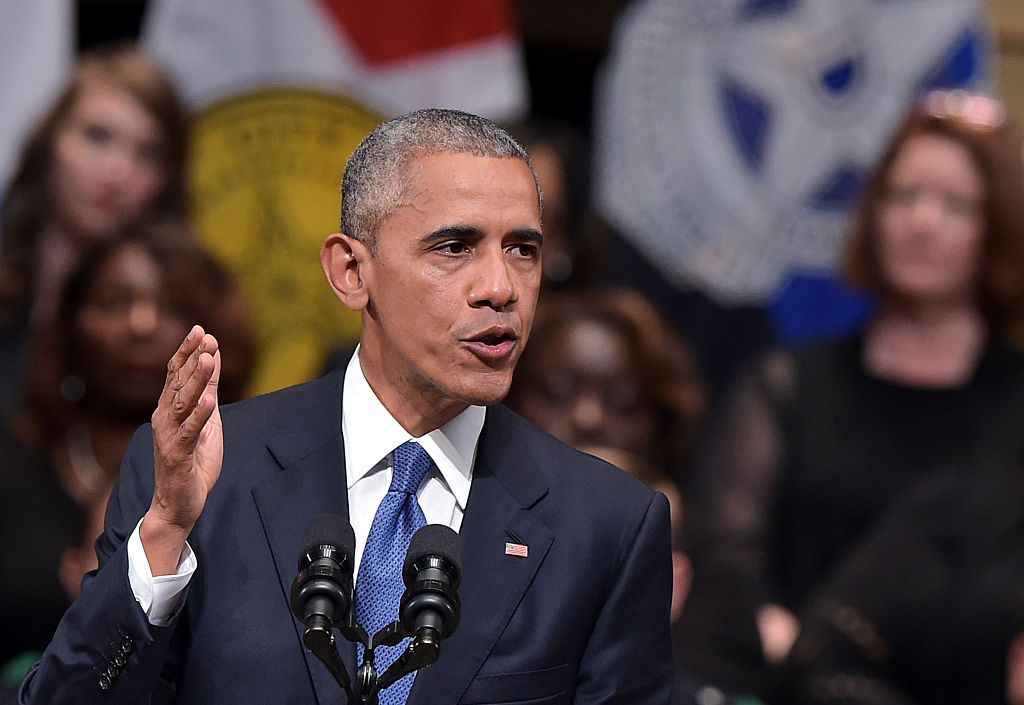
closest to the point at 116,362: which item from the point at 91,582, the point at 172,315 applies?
the point at 172,315

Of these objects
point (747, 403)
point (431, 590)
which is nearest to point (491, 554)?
point (431, 590)

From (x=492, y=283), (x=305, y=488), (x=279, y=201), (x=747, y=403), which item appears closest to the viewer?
(x=492, y=283)

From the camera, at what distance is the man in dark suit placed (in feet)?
5.29

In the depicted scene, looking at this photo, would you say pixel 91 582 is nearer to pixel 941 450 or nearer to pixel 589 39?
pixel 941 450

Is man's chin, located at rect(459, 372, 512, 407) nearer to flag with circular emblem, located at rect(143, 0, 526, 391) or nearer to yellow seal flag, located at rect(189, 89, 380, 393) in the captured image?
flag with circular emblem, located at rect(143, 0, 526, 391)

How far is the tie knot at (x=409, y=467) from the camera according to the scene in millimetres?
1791

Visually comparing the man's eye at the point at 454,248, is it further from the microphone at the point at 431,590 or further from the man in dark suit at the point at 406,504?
the microphone at the point at 431,590

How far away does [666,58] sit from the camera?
5.04 metres

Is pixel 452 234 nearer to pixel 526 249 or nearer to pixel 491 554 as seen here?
pixel 526 249

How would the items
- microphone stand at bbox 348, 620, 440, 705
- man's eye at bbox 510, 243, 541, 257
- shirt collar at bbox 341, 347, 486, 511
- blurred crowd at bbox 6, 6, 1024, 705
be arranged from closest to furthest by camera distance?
microphone stand at bbox 348, 620, 440, 705, man's eye at bbox 510, 243, 541, 257, shirt collar at bbox 341, 347, 486, 511, blurred crowd at bbox 6, 6, 1024, 705

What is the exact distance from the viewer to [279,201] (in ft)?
15.4

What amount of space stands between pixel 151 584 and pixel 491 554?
357mm

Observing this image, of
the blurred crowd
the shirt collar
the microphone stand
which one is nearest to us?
the microphone stand

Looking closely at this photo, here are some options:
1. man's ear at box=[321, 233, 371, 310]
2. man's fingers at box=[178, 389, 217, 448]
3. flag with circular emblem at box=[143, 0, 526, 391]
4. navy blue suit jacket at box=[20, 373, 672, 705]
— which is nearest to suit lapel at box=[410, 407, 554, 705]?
navy blue suit jacket at box=[20, 373, 672, 705]
